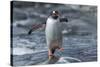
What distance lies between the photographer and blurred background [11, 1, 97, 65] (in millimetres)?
2059

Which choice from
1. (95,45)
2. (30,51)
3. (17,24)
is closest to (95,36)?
(95,45)

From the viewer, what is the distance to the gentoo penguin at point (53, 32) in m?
2.19

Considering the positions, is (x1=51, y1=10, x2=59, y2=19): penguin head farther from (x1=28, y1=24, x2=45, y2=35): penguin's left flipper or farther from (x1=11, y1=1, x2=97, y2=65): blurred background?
(x1=28, y1=24, x2=45, y2=35): penguin's left flipper

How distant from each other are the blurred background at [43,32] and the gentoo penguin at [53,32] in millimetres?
53

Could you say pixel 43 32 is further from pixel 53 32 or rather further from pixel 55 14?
pixel 55 14

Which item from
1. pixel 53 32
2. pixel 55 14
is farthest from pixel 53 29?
pixel 55 14

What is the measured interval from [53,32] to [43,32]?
13 cm

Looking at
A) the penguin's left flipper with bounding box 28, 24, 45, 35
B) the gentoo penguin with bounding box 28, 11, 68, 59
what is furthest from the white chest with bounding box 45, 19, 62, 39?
the penguin's left flipper with bounding box 28, 24, 45, 35

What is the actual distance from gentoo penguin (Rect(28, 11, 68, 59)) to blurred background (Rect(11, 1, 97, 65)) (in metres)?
0.05

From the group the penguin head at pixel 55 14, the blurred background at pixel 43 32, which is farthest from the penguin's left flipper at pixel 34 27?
the penguin head at pixel 55 14
